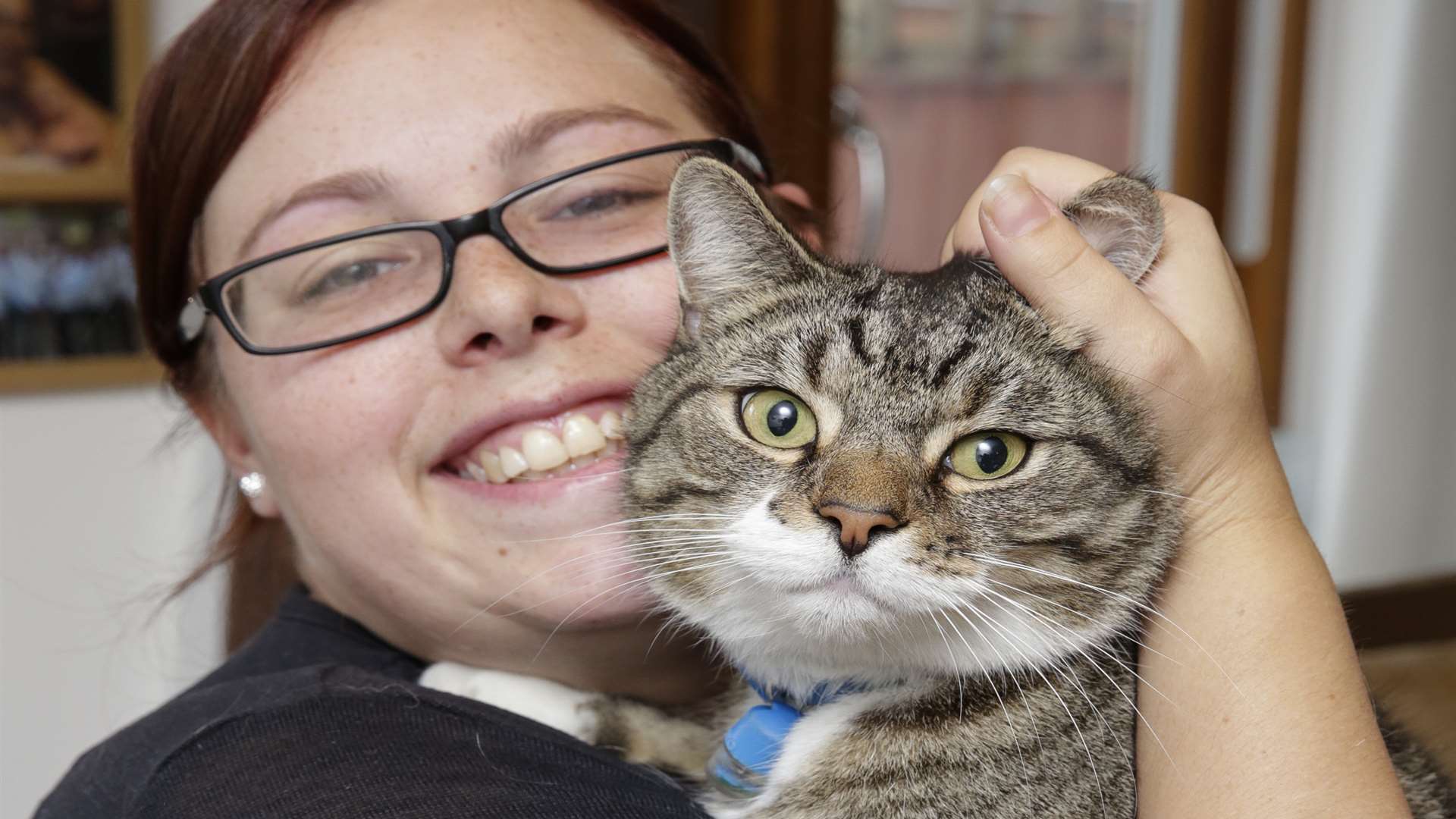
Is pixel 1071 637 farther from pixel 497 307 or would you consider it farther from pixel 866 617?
pixel 497 307

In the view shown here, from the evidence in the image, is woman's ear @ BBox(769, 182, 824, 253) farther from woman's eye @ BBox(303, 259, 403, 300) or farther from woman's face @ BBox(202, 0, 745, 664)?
woman's eye @ BBox(303, 259, 403, 300)

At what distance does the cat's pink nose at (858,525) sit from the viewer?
3.52 feet

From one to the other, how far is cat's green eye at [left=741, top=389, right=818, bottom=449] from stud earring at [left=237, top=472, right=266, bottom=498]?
82 centimetres

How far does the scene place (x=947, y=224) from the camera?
452 centimetres

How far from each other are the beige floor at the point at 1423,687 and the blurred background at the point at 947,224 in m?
0.02

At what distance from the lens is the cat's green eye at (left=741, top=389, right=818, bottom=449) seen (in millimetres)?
1231

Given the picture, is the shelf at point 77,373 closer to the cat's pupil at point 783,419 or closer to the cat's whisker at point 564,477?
the cat's whisker at point 564,477

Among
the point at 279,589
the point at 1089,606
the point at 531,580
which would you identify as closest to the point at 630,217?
the point at 531,580

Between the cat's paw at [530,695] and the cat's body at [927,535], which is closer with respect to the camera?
the cat's body at [927,535]

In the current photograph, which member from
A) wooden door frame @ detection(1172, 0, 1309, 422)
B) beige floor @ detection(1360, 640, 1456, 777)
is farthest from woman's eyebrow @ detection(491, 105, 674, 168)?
wooden door frame @ detection(1172, 0, 1309, 422)

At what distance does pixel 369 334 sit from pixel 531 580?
363 mm

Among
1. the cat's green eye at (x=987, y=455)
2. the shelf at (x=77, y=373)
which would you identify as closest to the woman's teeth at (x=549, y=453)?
the cat's green eye at (x=987, y=455)

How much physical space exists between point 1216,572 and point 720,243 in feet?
2.13

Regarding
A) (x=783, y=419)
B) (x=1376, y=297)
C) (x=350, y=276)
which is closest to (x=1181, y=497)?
(x=783, y=419)
